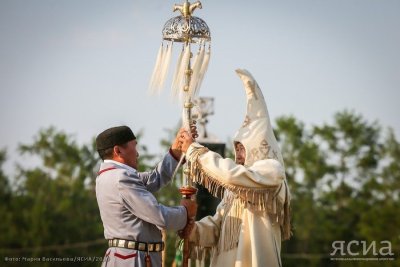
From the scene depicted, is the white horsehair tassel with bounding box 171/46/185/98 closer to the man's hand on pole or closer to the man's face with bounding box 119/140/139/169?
the man's face with bounding box 119/140/139/169

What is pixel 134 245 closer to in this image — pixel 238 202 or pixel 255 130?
pixel 238 202

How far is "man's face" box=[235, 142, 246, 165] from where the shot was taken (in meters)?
6.08

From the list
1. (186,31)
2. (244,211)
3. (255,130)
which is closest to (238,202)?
(244,211)

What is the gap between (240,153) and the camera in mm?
6117

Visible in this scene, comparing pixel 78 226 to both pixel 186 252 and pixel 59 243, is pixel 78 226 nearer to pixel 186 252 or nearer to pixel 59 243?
pixel 59 243

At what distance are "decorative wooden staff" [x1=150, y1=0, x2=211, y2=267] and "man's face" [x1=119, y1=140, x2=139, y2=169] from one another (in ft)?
1.36

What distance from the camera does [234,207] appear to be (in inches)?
241

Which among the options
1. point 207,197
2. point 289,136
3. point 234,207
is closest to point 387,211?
point 289,136

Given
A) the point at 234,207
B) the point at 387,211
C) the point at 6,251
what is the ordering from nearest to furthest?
the point at 234,207 < the point at 387,211 < the point at 6,251

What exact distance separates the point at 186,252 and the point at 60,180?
22221mm

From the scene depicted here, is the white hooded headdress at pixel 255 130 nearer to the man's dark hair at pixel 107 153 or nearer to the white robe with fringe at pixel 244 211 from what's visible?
the white robe with fringe at pixel 244 211

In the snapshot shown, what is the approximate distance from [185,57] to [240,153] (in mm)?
768
